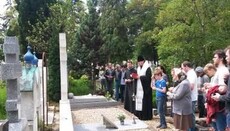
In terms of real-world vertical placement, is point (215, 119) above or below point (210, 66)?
below

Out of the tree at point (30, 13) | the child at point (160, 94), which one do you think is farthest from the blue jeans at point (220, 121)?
the tree at point (30, 13)

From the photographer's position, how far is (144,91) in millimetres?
11977

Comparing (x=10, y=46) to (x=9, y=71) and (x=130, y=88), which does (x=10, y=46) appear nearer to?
(x=9, y=71)

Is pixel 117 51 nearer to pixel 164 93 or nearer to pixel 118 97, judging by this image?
pixel 118 97

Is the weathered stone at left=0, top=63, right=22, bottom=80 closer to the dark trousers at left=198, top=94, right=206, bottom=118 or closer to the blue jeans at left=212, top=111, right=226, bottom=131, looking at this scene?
the blue jeans at left=212, top=111, right=226, bottom=131

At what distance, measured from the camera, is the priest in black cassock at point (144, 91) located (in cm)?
1186

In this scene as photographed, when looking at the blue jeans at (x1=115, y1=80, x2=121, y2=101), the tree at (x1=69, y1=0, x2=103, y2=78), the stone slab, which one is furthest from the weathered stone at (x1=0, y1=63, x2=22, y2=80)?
the tree at (x1=69, y1=0, x2=103, y2=78)

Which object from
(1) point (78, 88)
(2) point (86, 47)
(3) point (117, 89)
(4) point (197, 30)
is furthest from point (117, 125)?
(2) point (86, 47)

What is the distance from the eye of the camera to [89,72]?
26.7 meters

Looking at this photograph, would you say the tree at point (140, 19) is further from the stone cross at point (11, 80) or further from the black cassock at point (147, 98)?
the stone cross at point (11, 80)

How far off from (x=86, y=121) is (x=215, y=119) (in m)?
6.08

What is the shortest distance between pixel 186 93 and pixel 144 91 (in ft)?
13.5

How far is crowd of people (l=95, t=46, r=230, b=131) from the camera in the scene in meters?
6.10

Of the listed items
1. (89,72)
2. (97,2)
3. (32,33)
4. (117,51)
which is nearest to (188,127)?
(89,72)
